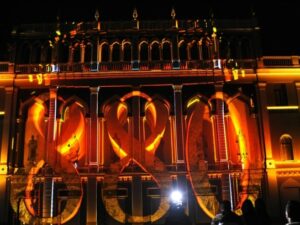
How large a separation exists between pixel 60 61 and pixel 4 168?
10.4 m

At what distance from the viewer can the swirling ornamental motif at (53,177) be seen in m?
35.5

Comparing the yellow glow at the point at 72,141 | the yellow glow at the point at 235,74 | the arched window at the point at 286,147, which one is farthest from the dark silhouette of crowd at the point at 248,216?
the yellow glow at the point at 235,74

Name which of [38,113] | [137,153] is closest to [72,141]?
[38,113]

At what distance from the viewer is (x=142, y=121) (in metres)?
38.5

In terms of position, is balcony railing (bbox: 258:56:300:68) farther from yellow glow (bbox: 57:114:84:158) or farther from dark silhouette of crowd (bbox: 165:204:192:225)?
dark silhouette of crowd (bbox: 165:204:192:225)

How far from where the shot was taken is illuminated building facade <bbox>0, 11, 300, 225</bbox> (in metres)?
36.4

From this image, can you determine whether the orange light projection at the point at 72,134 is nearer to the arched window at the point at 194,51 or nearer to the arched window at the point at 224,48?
the arched window at the point at 194,51

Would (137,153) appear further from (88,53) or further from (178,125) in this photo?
(88,53)

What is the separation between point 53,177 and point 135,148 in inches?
275

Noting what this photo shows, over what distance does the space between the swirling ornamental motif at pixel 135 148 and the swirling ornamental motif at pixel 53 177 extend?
253 centimetres

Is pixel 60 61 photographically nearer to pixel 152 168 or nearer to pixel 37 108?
pixel 37 108

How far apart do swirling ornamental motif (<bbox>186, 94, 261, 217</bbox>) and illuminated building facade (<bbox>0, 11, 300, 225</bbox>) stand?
87 millimetres

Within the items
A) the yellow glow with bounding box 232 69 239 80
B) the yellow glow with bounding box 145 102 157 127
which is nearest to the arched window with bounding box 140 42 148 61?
the yellow glow with bounding box 145 102 157 127

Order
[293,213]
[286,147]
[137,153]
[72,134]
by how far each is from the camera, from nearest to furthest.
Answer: [293,213], [137,153], [72,134], [286,147]
